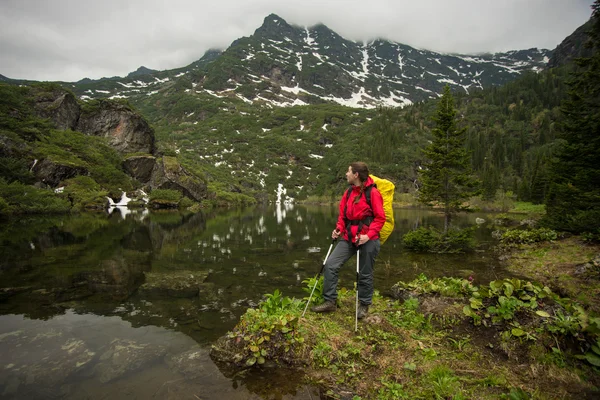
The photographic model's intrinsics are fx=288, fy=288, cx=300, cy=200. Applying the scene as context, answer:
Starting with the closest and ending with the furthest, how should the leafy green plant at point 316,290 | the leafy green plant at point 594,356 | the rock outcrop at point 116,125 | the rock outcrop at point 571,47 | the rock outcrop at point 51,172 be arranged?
the leafy green plant at point 594,356
the leafy green plant at point 316,290
the rock outcrop at point 51,172
the rock outcrop at point 116,125
the rock outcrop at point 571,47

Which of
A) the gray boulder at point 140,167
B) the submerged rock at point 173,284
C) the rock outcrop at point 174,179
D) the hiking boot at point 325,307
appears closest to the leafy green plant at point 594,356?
the hiking boot at point 325,307


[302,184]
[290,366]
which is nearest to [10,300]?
[290,366]

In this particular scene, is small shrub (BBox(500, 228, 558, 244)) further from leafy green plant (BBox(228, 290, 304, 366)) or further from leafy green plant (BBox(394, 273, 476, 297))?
leafy green plant (BBox(228, 290, 304, 366))

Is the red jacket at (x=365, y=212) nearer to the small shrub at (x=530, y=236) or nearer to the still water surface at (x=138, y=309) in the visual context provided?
the still water surface at (x=138, y=309)

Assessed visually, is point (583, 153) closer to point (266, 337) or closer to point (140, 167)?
point (266, 337)

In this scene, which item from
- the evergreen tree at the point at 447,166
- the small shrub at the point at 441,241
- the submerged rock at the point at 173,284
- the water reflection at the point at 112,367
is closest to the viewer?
the water reflection at the point at 112,367

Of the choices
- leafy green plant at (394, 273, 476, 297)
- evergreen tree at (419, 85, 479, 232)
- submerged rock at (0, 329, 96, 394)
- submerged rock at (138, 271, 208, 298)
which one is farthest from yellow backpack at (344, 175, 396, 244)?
evergreen tree at (419, 85, 479, 232)

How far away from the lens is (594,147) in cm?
1366

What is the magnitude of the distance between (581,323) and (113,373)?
22.1 feet

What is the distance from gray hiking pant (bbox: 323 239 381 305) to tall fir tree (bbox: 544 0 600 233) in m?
13.7

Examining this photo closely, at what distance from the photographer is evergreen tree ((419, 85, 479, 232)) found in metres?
16.7

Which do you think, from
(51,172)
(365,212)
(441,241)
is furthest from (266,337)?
(51,172)

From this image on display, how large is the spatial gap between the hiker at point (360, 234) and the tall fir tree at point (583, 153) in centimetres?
1368

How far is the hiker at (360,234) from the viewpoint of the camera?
5.14 meters
